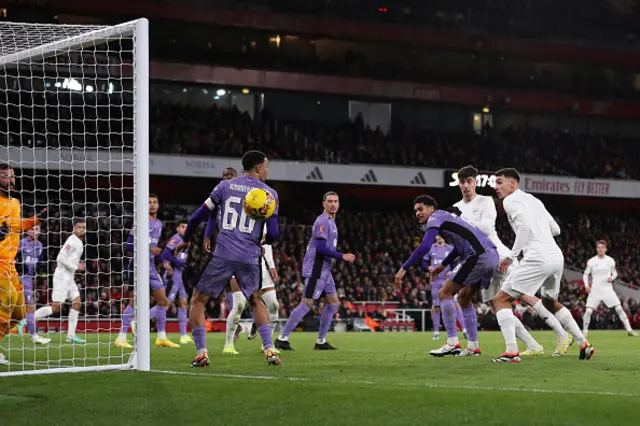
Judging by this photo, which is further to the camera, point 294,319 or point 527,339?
point 294,319

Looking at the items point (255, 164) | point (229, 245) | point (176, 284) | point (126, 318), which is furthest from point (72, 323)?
point (255, 164)

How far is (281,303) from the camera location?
30719 mm

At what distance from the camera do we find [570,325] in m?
11.7

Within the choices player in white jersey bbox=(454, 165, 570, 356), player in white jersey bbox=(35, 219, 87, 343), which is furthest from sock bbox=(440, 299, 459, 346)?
player in white jersey bbox=(35, 219, 87, 343)

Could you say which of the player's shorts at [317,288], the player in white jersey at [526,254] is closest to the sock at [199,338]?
the player in white jersey at [526,254]

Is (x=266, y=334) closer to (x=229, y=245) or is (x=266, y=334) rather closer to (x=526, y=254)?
(x=229, y=245)

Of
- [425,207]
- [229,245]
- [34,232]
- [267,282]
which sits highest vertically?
[425,207]

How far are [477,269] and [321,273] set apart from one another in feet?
11.5

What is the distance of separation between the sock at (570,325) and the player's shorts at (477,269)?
1.09 metres

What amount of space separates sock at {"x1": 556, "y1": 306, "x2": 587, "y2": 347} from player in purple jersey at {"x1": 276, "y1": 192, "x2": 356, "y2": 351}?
3.88 meters

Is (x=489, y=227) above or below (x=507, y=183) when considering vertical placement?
below

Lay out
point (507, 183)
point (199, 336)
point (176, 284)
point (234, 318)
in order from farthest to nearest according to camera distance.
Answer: point (176, 284), point (234, 318), point (507, 183), point (199, 336)

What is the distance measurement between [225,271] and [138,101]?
199 cm

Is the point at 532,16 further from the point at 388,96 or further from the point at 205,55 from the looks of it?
the point at 205,55
